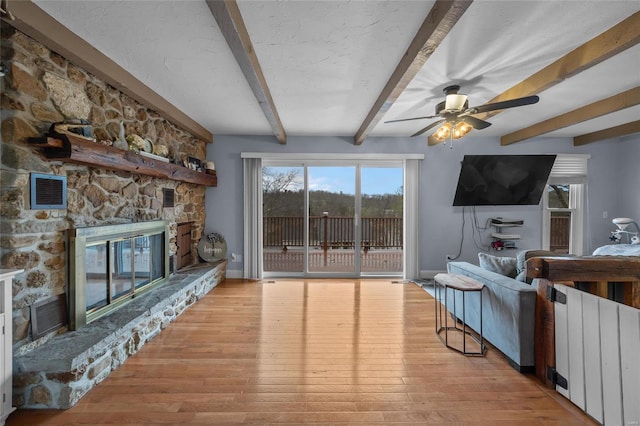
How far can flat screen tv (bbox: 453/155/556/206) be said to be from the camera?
4.22m

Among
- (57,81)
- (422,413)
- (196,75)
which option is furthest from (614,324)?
(57,81)

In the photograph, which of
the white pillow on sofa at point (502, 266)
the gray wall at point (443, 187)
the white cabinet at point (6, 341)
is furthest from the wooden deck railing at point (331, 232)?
the white cabinet at point (6, 341)

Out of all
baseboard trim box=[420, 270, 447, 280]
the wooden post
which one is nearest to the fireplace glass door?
the wooden post

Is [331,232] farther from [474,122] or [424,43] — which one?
[424,43]

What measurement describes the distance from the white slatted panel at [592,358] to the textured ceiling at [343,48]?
5.65ft

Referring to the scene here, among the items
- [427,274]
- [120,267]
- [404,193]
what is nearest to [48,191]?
[120,267]

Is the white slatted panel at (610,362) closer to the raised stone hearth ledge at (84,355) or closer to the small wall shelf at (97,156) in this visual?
the raised stone hearth ledge at (84,355)

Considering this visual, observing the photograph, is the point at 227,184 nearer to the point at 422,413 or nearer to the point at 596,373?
the point at 422,413

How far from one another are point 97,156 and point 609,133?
20.1 feet

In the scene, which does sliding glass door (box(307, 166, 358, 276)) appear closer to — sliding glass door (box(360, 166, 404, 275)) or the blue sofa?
sliding glass door (box(360, 166, 404, 275))

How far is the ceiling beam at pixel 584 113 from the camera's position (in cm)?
265

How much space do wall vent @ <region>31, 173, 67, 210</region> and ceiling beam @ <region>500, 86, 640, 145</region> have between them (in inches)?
195

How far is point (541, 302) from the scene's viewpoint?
1.90 meters

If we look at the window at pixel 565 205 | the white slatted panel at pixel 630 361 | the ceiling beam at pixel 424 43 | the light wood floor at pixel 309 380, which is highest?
the ceiling beam at pixel 424 43
